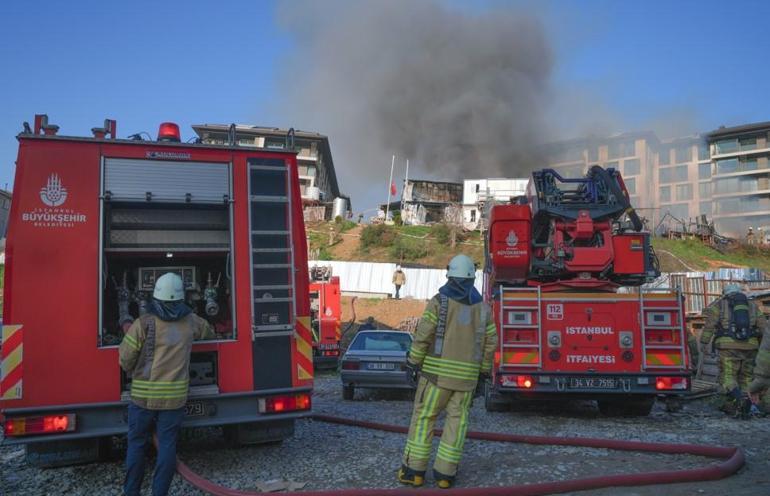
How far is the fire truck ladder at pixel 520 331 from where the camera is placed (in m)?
8.42

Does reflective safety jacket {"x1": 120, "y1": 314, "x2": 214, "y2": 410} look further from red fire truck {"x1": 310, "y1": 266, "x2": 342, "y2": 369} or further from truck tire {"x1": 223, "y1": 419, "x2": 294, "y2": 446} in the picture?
red fire truck {"x1": 310, "y1": 266, "x2": 342, "y2": 369}

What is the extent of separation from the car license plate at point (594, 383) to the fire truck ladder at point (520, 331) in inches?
20.9

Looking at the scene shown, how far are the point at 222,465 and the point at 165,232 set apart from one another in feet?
7.25

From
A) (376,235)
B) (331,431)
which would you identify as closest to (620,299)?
(331,431)

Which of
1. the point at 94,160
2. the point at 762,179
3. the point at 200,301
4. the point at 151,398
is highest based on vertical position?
the point at 762,179

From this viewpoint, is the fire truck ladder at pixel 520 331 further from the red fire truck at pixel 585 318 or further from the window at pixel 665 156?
the window at pixel 665 156

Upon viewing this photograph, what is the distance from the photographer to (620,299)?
8.39m

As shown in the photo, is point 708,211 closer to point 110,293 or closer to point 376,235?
point 376,235

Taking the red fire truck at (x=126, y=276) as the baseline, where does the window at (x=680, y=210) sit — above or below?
above

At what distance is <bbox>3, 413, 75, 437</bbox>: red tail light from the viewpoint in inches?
192

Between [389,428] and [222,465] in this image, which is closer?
[222,465]

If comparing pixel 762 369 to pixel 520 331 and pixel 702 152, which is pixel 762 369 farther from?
pixel 702 152

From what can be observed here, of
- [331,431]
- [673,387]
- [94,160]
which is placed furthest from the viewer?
[673,387]

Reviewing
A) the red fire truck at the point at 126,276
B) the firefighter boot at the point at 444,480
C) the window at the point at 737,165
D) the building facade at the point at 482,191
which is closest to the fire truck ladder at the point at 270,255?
the red fire truck at the point at 126,276
